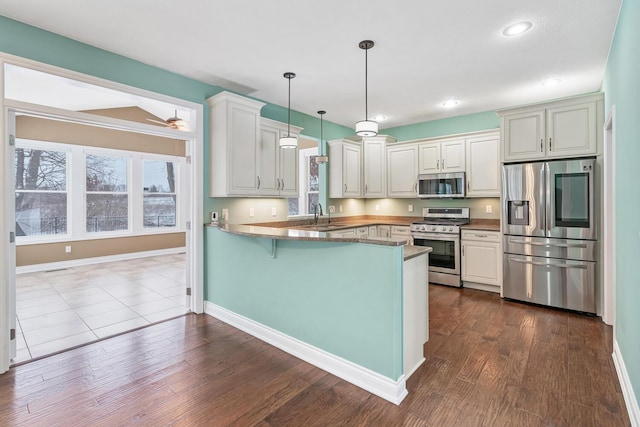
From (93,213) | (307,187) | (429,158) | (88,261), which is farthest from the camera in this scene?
(93,213)

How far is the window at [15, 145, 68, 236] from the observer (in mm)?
5793

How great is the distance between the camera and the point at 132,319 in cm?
356

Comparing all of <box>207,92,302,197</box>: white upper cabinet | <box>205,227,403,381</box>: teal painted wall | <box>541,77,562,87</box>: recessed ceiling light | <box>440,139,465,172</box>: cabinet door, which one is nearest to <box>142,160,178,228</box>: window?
<box>207,92,302,197</box>: white upper cabinet

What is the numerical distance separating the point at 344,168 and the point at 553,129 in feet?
9.54

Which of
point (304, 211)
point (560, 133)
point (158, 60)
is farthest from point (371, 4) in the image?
point (304, 211)

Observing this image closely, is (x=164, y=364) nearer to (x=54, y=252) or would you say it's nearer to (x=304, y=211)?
(x=304, y=211)

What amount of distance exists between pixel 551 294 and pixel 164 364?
13.7 ft

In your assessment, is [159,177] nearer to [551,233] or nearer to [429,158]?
[429,158]

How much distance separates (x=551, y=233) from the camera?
378 cm

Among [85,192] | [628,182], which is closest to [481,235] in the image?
[628,182]

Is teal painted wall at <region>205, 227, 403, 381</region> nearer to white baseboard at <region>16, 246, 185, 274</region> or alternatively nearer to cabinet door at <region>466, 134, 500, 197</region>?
cabinet door at <region>466, 134, 500, 197</region>

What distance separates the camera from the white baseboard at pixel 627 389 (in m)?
1.80

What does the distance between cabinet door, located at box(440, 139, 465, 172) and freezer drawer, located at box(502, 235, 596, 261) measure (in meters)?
1.36

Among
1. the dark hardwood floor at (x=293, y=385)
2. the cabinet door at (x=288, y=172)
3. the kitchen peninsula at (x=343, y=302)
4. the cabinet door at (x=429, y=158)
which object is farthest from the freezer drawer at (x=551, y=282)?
the cabinet door at (x=288, y=172)
